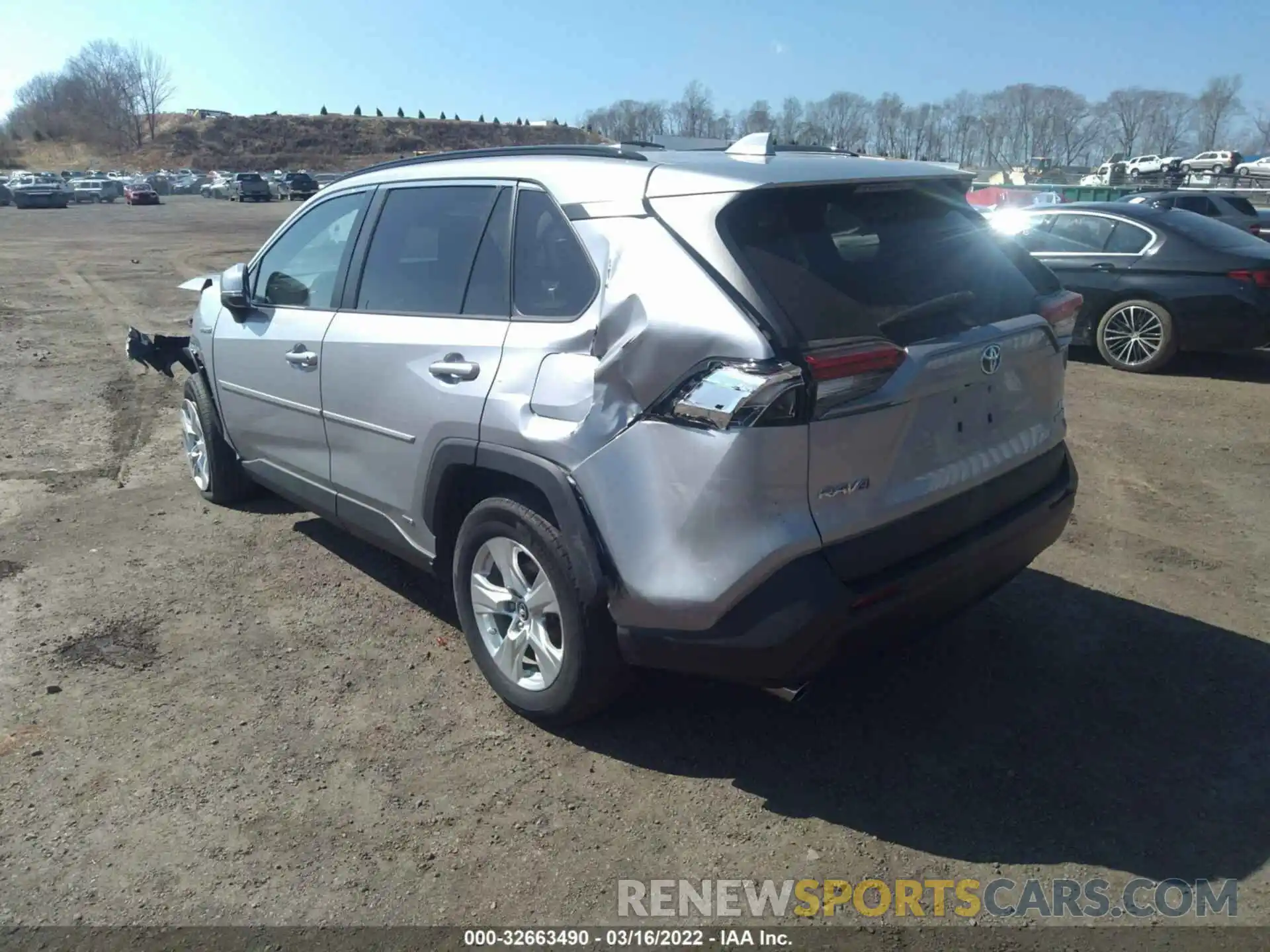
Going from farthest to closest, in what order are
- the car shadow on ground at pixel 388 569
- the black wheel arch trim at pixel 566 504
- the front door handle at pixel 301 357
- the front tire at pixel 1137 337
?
the front tire at pixel 1137 337, the car shadow on ground at pixel 388 569, the front door handle at pixel 301 357, the black wheel arch trim at pixel 566 504

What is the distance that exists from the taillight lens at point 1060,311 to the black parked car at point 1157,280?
5.47m

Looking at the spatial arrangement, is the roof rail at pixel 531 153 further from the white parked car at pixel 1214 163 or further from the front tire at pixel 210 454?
the white parked car at pixel 1214 163

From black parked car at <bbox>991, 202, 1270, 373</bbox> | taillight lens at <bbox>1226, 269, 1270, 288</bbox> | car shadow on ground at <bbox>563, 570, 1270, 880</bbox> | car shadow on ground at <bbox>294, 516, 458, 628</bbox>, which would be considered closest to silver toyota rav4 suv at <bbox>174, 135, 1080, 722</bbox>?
car shadow on ground at <bbox>563, 570, 1270, 880</bbox>

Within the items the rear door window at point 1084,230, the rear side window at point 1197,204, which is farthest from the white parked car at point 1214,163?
the rear door window at point 1084,230

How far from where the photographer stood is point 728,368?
2.71 metres

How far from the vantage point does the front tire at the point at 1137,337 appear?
29.8 feet

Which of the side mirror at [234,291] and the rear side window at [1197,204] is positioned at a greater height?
the rear side window at [1197,204]

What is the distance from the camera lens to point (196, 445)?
609 cm

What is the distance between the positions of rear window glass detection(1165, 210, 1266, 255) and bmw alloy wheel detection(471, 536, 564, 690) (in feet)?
26.9

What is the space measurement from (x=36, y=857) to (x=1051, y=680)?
11.4 feet

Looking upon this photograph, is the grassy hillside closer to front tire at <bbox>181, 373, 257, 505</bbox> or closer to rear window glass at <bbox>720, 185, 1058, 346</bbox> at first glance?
front tire at <bbox>181, 373, 257, 505</bbox>

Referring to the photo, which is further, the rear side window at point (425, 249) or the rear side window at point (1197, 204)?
the rear side window at point (1197, 204)

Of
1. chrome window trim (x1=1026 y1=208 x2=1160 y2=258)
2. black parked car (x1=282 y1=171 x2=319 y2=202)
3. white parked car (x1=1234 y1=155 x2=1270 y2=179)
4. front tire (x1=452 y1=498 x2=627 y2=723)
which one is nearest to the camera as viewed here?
front tire (x1=452 y1=498 x2=627 y2=723)

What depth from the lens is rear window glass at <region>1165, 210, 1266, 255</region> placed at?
898cm
